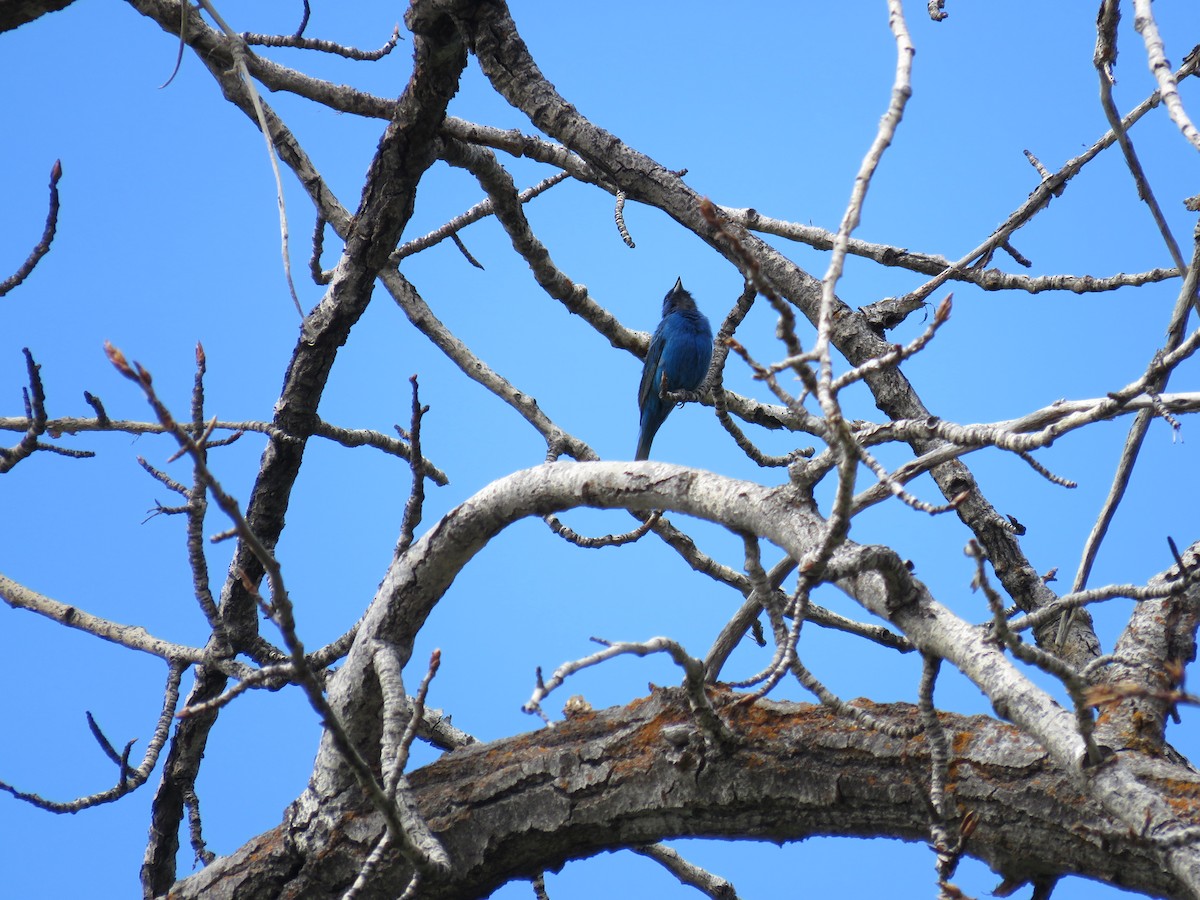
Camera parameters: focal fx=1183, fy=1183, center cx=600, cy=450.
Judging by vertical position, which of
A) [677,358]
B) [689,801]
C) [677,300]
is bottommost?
[689,801]

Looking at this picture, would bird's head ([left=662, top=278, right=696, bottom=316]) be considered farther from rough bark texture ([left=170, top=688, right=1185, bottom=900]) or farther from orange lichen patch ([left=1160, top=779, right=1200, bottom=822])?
orange lichen patch ([left=1160, top=779, right=1200, bottom=822])

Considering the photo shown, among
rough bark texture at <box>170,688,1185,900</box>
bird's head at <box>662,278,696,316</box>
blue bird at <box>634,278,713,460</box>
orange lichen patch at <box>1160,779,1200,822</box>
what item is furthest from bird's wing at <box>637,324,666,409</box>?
orange lichen patch at <box>1160,779,1200,822</box>

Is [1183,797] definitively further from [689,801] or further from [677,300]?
[677,300]

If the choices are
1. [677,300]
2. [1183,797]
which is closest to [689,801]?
[1183,797]

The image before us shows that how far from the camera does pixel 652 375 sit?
6.65 metres

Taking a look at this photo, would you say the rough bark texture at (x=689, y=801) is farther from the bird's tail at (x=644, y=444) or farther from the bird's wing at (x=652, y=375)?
the bird's tail at (x=644, y=444)

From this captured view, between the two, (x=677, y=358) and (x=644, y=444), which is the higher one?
(x=677, y=358)

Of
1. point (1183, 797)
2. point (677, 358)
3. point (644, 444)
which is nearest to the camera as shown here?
point (1183, 797)

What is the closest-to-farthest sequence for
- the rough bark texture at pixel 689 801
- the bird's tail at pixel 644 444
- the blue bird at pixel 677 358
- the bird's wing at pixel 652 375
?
the rough bark texture at pixel 689 801 → the bird's wing at pixel 652 375 → the blue bird at pixel 677 358 → the bird's tail at pixel 644 444

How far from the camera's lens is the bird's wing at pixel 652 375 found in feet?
21.7

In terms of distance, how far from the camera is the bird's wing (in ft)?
21.7

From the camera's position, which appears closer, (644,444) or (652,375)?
(652,375)

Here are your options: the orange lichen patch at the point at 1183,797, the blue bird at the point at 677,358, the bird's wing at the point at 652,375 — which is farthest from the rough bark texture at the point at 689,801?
the blue bird at the point at 677,358

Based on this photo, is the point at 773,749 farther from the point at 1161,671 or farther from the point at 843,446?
the point at 843,446
